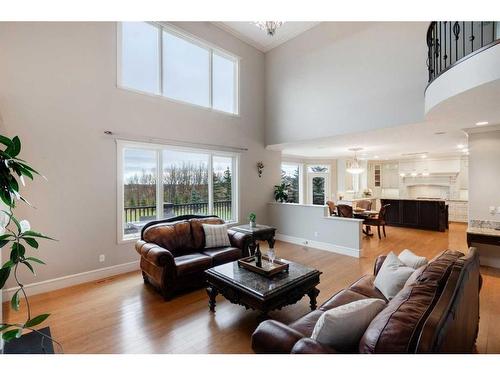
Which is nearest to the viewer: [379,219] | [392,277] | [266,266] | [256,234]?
[392,277]

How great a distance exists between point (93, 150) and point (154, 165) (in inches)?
40.8

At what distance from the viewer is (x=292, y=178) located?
952 centimetres

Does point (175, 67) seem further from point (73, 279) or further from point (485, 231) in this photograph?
point (485, 231)

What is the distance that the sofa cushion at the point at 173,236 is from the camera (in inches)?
143

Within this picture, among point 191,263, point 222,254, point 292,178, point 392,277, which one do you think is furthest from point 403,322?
point 292,178

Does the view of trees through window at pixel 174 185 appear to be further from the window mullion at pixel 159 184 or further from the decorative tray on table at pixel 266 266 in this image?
the decorative tray on table at pixel 266 266

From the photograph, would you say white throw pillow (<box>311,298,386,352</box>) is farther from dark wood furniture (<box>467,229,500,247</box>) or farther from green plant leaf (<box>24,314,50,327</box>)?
dark wood furniture (<box>467,229,500,247</box>)

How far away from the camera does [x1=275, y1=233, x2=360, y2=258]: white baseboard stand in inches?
196

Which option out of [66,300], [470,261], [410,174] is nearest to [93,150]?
[66,300]

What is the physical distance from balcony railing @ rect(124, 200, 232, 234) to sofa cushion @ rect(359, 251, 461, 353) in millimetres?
4086

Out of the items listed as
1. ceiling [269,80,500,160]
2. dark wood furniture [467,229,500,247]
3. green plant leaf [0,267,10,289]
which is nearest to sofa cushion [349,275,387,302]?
ceiling [269,80,500,160]

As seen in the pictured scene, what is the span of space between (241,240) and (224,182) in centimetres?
211

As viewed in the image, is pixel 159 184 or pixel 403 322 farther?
pixel 159 184
